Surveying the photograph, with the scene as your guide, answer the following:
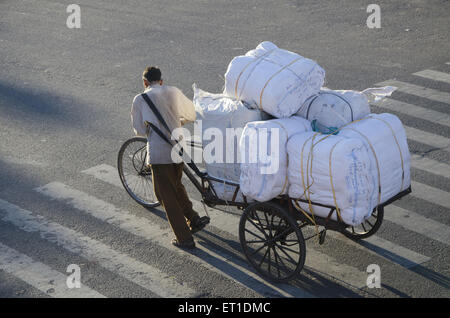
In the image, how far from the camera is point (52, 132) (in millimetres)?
9867

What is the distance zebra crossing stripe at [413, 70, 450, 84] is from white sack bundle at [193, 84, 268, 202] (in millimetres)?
6365

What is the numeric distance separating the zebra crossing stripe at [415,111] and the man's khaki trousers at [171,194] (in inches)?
167

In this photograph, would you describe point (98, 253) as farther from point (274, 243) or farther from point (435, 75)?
point (435, 75)

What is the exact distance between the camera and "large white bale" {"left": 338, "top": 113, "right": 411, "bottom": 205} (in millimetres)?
5621

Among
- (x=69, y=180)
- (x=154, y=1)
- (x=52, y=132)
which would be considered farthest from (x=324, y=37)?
(x=69, y=180)

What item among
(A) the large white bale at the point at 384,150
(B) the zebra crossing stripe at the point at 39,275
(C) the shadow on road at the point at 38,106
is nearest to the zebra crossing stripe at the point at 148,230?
(B) the zebra crossing stripe at the point at 39,275

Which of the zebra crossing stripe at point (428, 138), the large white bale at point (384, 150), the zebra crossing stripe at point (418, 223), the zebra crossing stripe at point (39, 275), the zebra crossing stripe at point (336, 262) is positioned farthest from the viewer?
the zebra crossing stripe at point (428, 138)

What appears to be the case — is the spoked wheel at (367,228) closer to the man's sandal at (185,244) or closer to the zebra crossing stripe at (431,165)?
the man's sandal at (185,244)

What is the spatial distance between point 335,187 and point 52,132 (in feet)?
18.9

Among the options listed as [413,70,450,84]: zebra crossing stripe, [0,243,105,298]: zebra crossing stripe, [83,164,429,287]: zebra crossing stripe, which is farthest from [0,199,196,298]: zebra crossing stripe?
[413,70,450,84]: zebra crossing stripe

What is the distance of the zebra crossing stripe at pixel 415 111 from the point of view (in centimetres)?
988

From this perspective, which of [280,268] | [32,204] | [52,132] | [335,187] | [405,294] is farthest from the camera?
[52,132]
